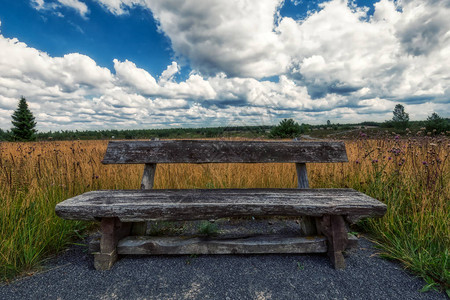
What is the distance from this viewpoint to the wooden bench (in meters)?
1.78

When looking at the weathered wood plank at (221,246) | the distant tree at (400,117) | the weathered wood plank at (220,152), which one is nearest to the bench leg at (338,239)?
the weathered wood plank at (221,246)

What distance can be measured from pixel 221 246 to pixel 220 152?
0.98 m

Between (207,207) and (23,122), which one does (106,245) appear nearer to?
(207,207)

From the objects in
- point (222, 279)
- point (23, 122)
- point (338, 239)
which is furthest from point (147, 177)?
point (23, 122)

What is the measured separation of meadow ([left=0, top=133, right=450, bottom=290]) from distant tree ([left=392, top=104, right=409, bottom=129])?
33.2m

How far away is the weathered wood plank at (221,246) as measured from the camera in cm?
202

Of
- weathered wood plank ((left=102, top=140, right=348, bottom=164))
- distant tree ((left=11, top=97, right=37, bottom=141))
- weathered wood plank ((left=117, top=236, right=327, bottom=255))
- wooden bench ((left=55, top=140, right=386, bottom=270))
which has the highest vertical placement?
distant tree ((left=11, top=97, right=37, bottom=141))

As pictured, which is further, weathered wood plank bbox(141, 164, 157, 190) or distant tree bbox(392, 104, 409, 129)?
distant tree bbox(392, 104, 409, 129)

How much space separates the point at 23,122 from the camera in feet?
102

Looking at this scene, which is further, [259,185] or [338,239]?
[259,185]

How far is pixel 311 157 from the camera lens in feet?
8.57

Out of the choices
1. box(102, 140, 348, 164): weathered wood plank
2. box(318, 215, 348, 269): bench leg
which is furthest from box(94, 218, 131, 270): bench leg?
box(318, 215, 348, 269): bench leg

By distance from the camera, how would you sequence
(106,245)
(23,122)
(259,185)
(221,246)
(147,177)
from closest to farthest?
(106,245)
(221,246)
(147,177)
(259,185)
(23,122)

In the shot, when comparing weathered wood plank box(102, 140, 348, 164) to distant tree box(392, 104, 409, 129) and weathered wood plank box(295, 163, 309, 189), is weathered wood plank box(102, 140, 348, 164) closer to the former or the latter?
weathered wood plank box(295, 163, 309, 189)
